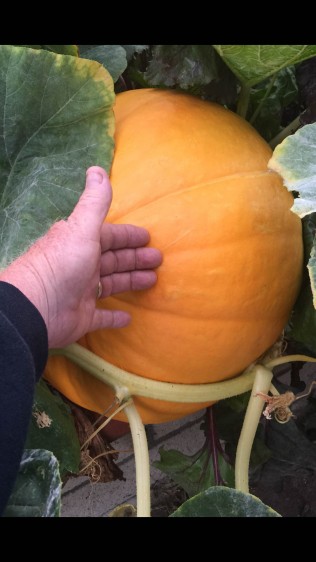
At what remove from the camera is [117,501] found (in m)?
1.76

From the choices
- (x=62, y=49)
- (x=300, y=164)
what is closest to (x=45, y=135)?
(x=62, y=49)

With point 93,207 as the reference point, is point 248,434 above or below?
below

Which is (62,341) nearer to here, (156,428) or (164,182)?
(164,182)

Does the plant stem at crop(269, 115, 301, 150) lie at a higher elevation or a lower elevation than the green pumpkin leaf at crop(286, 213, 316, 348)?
higher

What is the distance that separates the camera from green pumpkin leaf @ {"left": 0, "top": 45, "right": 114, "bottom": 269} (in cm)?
91

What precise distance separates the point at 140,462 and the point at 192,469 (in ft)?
1.08

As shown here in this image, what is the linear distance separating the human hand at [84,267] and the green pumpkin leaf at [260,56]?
0.24 m

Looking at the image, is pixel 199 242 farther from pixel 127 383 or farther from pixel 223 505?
pixel 223 505

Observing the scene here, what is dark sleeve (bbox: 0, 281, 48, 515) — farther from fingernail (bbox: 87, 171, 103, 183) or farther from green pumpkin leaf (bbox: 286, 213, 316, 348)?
green pumpkin leaf (bbox: 286, 213, 316, 348)

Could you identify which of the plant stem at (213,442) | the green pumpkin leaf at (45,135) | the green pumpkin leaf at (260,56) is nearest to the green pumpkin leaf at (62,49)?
the green pumpkin leaf at (45,135)

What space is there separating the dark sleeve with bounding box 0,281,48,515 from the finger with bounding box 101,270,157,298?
0.75ft

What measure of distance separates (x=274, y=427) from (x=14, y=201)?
60cm

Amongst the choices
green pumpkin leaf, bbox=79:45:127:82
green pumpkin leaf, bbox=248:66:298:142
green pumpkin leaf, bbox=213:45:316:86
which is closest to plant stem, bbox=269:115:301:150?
green pumpkin leaf, bbox=248:66:298:142

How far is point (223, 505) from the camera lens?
755 mm
